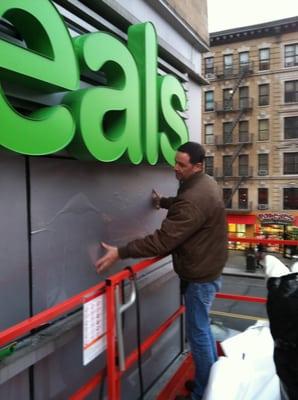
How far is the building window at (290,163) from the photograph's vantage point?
30234 millimetres

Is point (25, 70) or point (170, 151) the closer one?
point (25, 70)

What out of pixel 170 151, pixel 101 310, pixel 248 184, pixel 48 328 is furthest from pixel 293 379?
pixel 248 184

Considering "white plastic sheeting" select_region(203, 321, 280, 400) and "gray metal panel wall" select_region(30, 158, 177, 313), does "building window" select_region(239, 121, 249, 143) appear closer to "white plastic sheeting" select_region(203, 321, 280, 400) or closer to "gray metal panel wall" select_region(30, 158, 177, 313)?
"gray metal panel wall" select_region(30, 158, 177, 313)

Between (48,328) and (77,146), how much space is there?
1.32 m

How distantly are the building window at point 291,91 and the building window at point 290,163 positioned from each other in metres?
4.34

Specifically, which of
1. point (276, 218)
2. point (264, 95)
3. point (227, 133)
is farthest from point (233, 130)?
point (276, 218)

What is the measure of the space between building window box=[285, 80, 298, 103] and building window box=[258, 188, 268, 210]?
7.32 m

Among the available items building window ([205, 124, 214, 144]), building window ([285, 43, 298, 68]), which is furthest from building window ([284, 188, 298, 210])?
building window ([285, 43, 298, 68])

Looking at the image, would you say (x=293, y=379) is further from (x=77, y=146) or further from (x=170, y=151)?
(x=170, y=151)

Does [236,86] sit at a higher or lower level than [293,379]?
higher

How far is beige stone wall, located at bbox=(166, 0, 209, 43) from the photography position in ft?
15.9

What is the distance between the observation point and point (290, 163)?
30.3 m

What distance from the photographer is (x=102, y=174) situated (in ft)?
11.1

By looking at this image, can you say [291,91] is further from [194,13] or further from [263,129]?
[194,13]
